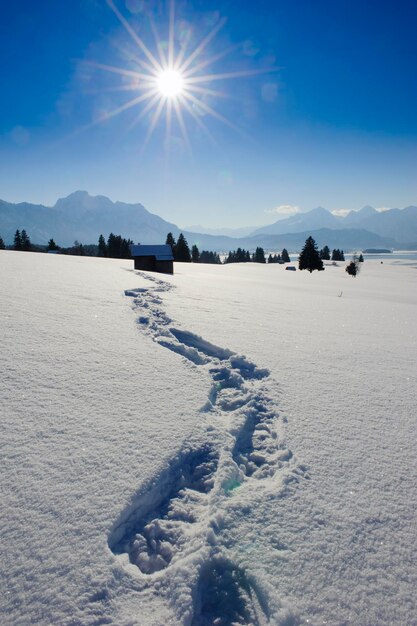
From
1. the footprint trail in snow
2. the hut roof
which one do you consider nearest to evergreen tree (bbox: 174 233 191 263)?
the hut roof

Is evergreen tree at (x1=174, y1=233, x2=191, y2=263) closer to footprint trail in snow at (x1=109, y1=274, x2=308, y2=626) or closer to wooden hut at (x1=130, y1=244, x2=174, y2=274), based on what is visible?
wooden hut at (x1=130, y1=244, x2=174, y2=274)

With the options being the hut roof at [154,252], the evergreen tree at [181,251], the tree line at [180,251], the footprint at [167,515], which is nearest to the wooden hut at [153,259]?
the hut roof at [154,252]

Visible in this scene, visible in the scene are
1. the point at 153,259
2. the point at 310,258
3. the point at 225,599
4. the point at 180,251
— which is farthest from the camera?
the point at 180,251

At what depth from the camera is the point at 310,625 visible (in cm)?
166

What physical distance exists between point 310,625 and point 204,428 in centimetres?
161

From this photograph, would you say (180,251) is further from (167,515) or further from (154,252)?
(167,515)

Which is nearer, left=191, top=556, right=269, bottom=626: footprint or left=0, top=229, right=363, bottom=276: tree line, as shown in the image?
left=191, top=556, right=269, bottom=626: footprint

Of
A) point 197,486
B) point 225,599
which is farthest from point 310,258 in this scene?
point 225,599

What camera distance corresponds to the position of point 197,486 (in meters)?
2.56

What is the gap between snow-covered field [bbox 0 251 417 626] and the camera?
1.75 m

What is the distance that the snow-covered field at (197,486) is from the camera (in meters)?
1.75

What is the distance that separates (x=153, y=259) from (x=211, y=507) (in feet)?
82.9

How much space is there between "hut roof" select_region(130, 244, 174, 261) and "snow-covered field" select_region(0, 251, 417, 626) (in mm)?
22250

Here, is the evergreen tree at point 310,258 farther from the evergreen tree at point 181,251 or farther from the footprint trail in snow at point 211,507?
the footprint trail in snow at point 211,507
